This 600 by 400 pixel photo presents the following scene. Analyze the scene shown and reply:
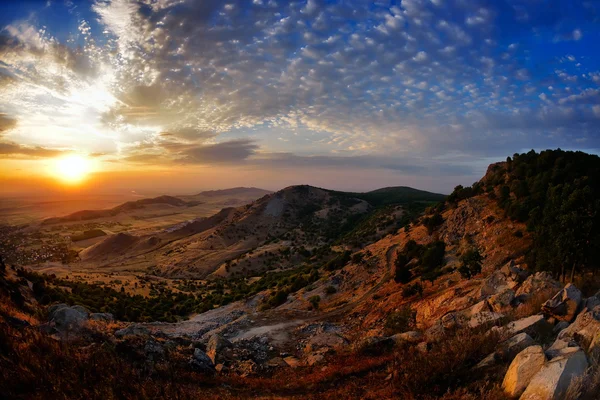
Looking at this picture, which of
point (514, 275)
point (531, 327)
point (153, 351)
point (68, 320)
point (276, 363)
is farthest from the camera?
point (514, 275)

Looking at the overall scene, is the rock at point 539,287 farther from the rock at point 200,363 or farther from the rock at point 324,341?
the rock at point 200,363

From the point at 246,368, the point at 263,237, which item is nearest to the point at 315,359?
the point at 246,368

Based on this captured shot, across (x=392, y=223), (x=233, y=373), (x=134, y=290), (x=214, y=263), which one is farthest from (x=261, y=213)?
(x=233, y=373)

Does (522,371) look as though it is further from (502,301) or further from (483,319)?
(502,301)

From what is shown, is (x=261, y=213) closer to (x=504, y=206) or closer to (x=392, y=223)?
(x=392, y=223)

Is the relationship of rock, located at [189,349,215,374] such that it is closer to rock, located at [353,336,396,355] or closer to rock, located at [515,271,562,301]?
rock, located at [353,336,396,355]

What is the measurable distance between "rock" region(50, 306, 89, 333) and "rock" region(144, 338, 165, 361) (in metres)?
2.71

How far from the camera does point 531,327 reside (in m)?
8.41

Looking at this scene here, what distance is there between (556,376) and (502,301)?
23.5 feet

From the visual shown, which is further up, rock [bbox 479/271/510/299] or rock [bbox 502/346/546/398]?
rock [bbox 502/346/546/398]

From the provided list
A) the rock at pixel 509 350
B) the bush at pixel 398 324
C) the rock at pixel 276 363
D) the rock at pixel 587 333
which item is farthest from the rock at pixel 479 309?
the rock at pixel 276 363

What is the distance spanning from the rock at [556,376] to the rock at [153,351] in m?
10.5

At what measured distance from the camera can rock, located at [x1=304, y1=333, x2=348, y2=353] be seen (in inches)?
630

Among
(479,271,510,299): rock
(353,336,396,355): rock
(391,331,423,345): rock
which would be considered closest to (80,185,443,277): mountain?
(479,271,510,299): rock
